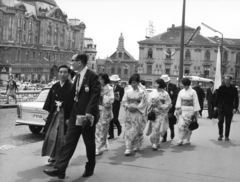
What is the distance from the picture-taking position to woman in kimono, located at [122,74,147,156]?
26.4ft

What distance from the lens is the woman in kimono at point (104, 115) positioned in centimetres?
798

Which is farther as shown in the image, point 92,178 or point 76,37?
point 76,37

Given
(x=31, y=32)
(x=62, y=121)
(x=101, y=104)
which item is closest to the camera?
(x=62, y=121)

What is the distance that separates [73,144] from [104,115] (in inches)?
104

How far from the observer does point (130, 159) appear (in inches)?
289

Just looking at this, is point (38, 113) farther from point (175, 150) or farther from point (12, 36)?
point (12, 36)

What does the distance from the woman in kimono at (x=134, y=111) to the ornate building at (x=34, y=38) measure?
61345 millimetres

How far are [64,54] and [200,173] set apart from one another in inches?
3351

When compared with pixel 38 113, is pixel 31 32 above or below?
above

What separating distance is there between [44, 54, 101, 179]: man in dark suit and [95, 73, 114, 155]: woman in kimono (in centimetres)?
187

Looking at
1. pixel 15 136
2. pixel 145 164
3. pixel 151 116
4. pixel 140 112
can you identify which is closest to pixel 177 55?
pixel 15 136

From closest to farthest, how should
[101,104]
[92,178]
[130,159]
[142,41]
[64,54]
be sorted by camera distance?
[92,178], [130,159], [101,104], [142,41], [64,54]

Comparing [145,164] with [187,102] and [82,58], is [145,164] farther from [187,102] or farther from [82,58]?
[187,102]

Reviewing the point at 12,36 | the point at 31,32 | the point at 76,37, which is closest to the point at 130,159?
the point at 12,36
